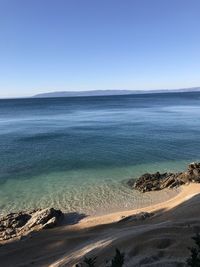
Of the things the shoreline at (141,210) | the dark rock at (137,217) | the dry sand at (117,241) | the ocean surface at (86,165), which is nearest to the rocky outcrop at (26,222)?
the dry sand at (117,241)

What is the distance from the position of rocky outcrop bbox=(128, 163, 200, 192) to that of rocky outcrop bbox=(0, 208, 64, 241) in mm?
6845

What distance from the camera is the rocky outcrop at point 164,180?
2242 centimetres

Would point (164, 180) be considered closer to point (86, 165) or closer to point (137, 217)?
point (137, 217)

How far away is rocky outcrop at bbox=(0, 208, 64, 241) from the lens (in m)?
16.5

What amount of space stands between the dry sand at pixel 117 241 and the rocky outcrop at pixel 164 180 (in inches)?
131

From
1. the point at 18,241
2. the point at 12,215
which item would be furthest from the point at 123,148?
the point at 18,241

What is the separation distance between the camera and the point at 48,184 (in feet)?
80.6

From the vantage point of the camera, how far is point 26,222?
682 inches

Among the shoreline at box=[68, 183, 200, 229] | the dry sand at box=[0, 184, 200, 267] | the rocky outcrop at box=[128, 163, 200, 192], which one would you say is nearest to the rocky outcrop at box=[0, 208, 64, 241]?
the dry sand at box=[0, 184, 200, 267]

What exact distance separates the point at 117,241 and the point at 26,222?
700cm

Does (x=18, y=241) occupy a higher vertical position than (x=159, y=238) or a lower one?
lower

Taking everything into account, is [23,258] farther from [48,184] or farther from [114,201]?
[48,184]

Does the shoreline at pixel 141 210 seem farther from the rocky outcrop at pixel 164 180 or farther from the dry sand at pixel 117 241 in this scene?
the rocky outcrop at pixel 164 180

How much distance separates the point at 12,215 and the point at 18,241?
3.28m
